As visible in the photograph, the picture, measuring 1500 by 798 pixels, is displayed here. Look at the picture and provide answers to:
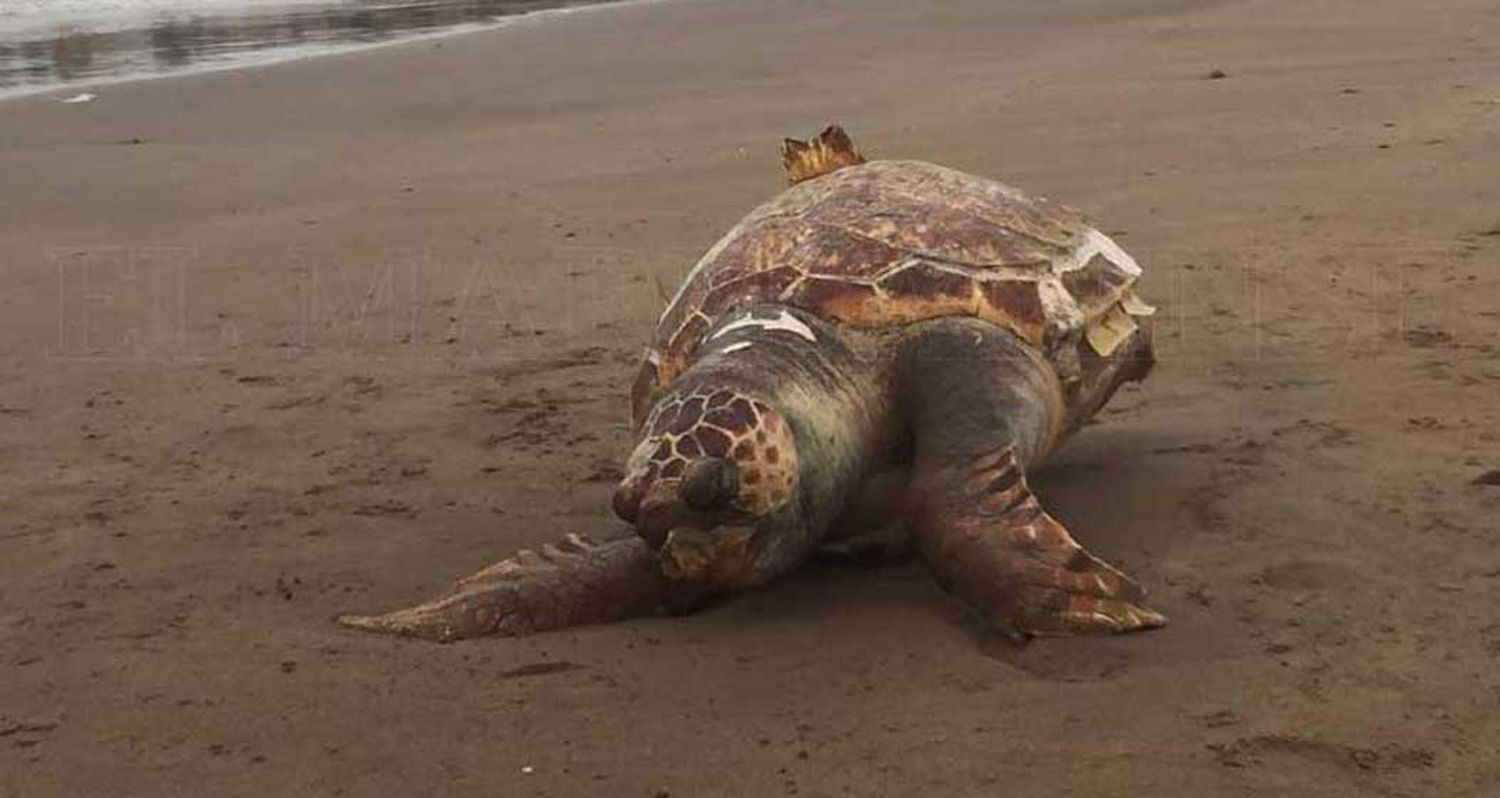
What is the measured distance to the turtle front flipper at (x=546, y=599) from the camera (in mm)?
4266

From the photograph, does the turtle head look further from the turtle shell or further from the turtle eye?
the turtle shell

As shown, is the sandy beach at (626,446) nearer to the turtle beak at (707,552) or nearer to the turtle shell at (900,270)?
the turtle beak at (707,552)

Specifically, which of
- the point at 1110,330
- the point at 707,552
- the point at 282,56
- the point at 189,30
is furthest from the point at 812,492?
the point at 189,30

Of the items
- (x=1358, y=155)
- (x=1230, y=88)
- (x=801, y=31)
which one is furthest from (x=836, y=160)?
(x=801, y=31)

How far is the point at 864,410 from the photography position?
455cm

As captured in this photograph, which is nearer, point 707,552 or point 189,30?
point 707,552

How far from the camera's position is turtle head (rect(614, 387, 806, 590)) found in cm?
401

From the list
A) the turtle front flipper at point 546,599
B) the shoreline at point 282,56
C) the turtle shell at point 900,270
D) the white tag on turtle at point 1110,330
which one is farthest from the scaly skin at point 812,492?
the shoreline at point 282,56

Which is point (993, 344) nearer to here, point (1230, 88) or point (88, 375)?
point (88, 375)

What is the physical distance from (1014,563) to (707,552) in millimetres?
663

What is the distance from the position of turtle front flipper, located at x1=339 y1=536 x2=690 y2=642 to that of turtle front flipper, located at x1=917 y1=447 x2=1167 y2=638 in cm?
63

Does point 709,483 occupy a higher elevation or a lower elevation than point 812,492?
higher

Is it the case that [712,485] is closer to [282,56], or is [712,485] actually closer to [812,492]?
[812,492]

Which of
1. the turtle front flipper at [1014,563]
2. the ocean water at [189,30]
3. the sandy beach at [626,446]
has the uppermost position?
the turtle front flipper at [1014,563]
